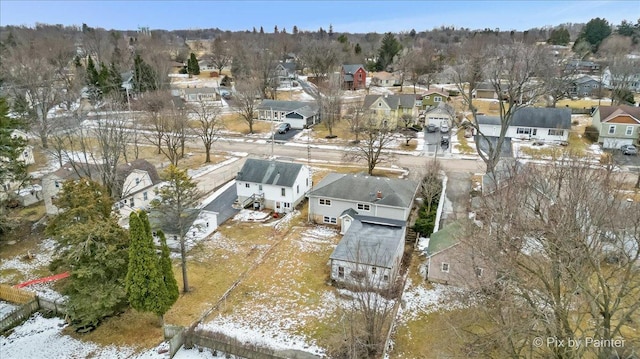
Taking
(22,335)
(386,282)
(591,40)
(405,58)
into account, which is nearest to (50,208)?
(22,335)

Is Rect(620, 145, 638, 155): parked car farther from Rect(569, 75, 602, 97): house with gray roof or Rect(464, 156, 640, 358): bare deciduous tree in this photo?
Rect(569, 75, 602, 97): house with gray roof

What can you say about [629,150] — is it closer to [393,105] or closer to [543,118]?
[543,118]

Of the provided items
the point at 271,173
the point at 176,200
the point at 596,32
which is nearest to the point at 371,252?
the point at 176,200

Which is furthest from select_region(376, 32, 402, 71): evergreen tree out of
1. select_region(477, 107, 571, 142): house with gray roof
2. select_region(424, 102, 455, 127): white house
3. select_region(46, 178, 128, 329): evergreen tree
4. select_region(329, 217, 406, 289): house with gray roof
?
select_region(46, 178, 128, 329): evergreen tree

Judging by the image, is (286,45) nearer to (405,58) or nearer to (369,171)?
→ (405,58)

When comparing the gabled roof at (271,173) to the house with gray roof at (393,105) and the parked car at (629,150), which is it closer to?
the house with gray roof at (393,105)
